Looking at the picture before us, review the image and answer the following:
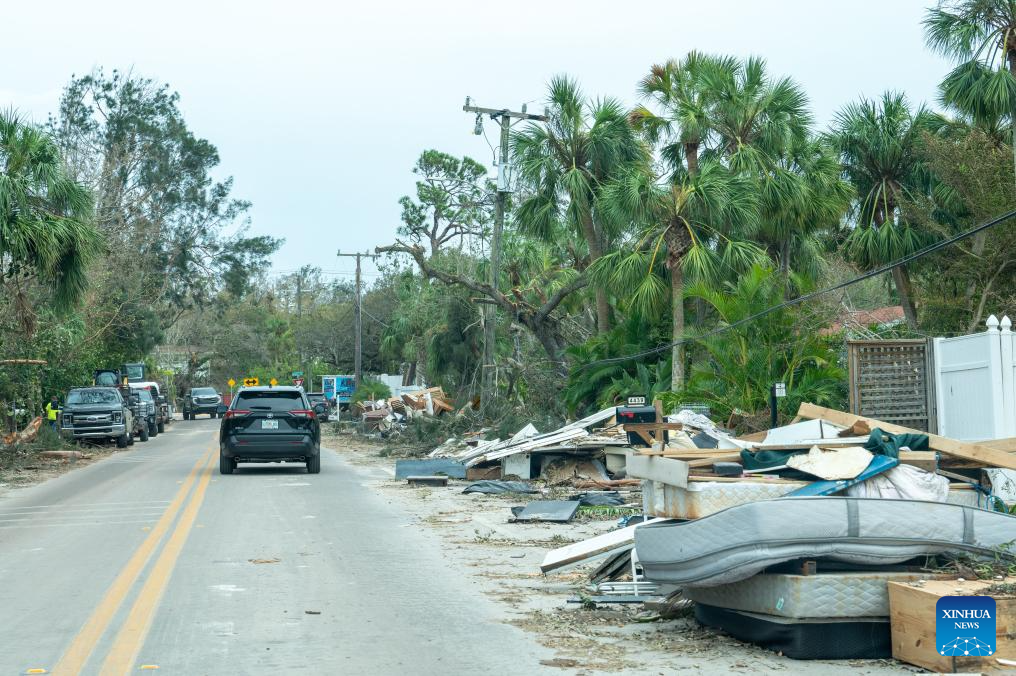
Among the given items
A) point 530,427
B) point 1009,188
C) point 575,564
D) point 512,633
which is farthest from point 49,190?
point 1009,188

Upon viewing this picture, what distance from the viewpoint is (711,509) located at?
7535mm

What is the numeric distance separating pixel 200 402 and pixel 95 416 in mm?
35821

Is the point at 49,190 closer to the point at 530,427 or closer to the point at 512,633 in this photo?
the point at 530,427

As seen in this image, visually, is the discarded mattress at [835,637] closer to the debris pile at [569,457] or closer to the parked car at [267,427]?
the debris pile at [569,457]

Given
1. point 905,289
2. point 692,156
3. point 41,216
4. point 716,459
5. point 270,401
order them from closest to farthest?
point 716,459
point 270,401
point 41,216
point 692,156
point 905,289

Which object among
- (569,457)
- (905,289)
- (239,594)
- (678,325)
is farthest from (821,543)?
(905,289)

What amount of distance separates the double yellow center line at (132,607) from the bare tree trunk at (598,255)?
1690 centimetres

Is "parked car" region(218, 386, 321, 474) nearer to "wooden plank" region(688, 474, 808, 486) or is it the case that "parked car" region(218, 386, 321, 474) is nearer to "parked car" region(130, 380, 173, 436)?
"wooden plank" region(688, 474, 808, 486)

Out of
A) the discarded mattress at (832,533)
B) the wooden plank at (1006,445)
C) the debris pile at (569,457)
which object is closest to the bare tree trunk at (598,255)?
the debris pile at (569,457)

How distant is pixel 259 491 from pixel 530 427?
19.8 feet

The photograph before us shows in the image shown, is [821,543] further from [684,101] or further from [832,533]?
[684,101]

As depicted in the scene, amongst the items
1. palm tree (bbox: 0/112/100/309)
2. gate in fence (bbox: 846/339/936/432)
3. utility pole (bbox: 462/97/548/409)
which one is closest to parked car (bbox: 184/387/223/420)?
utility pole (bbox: 462/97/548/409)

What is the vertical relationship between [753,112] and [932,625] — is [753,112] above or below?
above

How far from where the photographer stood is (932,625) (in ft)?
20.4
